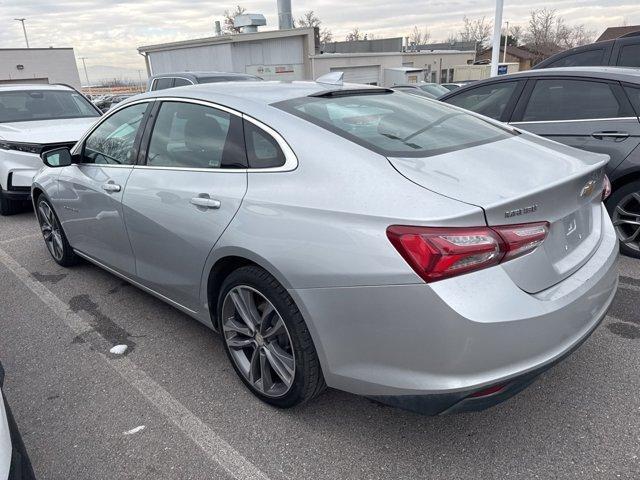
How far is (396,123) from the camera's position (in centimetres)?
265

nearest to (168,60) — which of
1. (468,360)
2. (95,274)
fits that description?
(95,274)

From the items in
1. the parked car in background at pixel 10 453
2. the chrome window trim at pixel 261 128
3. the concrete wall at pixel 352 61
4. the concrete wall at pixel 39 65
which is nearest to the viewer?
the parked car in background at pixel 10 453

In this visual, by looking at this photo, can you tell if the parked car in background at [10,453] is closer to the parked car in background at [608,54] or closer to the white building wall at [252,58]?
the parked car in background at [608,54]

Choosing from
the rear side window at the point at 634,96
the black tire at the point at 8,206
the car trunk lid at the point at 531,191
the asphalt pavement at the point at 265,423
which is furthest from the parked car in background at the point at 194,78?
the car trunk lid at the point at 531,191

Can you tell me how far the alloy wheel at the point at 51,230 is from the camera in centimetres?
457

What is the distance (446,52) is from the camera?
141 ft

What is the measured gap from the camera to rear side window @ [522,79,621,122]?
414 centimetres

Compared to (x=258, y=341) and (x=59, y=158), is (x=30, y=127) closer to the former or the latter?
(x=59, y=158)

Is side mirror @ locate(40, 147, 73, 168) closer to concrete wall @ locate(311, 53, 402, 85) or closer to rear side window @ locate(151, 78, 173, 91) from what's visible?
rear side window @ locate(151, 78, 173, 91)

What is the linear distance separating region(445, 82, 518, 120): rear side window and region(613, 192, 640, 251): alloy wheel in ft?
4.49

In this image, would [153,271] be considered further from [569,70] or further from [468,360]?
[569,70]

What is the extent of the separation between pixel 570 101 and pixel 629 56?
2134 mm

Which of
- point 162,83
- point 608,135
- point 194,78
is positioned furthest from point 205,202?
point 162,83

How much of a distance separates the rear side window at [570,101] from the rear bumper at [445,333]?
261 centimetres
